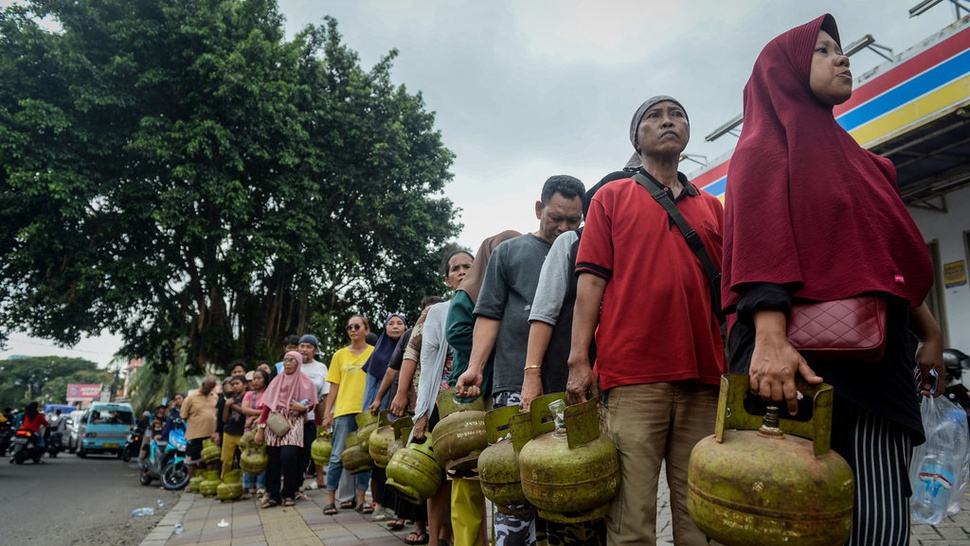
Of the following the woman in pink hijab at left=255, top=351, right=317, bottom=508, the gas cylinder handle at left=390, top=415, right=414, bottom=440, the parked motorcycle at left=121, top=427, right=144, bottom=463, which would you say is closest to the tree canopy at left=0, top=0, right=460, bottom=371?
the parked motorcycle at left=121, top=427, right=144, bottom=463

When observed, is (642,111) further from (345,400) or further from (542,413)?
(345,400)

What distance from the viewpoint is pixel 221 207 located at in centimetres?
1392

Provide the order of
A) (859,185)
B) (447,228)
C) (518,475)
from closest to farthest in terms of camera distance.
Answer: (859,185) → (518,475) → (447,228)

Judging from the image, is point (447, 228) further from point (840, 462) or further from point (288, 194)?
point (840, 462)

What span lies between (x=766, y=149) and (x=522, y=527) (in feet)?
6.26

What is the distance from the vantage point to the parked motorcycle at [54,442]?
65.9ft

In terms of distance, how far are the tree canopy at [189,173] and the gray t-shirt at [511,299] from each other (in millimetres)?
11977

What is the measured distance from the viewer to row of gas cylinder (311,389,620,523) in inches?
77.9

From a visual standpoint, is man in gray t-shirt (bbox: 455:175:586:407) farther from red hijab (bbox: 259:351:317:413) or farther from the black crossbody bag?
red hijab (bbox: 259:351:317:413)

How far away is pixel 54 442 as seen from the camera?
67.5 feet

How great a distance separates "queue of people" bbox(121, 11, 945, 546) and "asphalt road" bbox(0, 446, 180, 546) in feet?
16.4

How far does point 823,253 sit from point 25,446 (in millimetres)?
19513

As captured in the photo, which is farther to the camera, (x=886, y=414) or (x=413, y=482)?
(x=413, y=482)

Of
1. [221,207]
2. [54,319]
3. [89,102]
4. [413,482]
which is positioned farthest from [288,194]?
[413,482]
